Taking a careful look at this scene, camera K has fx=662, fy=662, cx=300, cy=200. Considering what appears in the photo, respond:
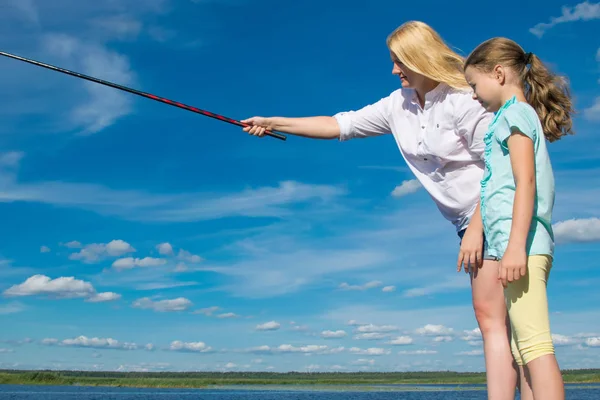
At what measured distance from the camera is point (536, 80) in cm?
305

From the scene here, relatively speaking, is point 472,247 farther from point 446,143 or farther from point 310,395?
point 310,395

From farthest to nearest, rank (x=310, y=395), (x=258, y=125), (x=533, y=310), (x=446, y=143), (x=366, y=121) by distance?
(x=310, y=395)
(x=258, y=125)
(x=366, y=121)
(x=446, y=143)
(x=533, y=310)

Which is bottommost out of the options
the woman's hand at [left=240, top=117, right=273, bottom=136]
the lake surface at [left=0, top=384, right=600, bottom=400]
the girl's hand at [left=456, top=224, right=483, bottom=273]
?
the lake surface at [left=0, top=384, right=600, bottom=400]

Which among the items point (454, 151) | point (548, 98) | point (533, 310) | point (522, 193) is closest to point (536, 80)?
point (548, 98)

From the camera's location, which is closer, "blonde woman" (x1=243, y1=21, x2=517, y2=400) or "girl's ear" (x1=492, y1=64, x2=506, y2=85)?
"girl's ear" (x1=492, y1=64, x2=506, y2=85)

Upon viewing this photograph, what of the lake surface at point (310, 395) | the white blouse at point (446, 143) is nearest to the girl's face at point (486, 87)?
the white blouse at point (446, 143)

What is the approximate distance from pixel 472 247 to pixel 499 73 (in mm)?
840

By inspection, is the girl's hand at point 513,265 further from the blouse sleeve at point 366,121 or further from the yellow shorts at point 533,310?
the blouse sleeve at point 366,121

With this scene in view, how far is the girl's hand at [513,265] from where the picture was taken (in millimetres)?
2707

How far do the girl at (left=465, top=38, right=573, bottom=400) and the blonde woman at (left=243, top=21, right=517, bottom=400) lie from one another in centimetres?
15

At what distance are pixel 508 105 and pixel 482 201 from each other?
45cm

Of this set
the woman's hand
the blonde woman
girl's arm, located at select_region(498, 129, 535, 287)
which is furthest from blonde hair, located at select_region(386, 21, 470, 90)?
the woman's hand

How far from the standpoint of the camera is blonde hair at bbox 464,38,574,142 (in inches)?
118

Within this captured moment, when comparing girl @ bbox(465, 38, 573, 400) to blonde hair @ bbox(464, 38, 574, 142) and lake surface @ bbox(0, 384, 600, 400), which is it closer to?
blonde hair @ bbox(464, 38, 574, 142)
